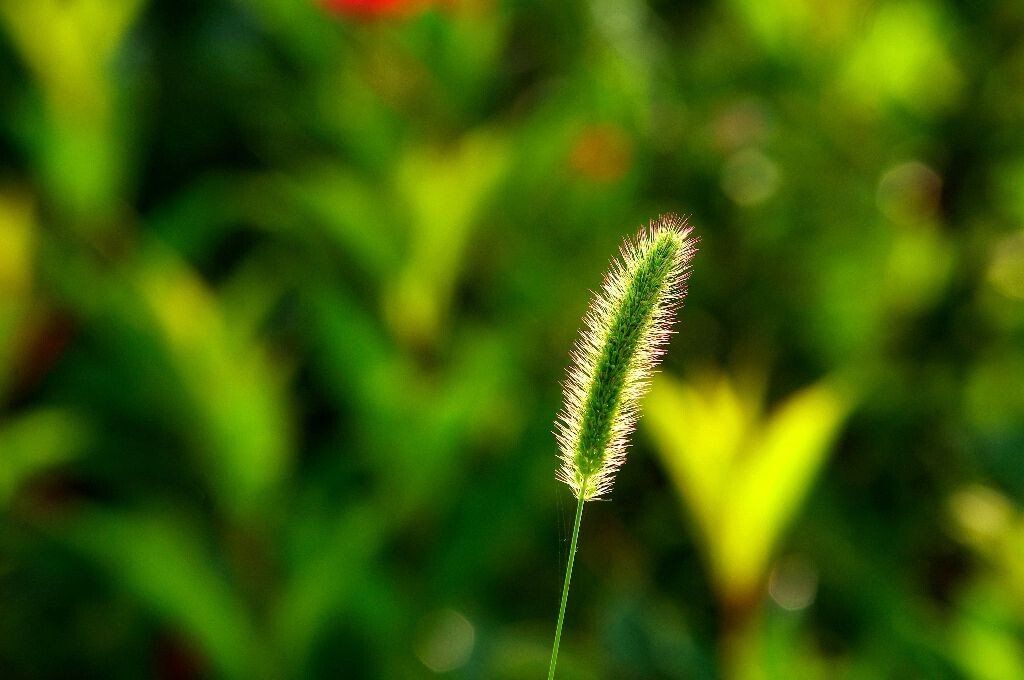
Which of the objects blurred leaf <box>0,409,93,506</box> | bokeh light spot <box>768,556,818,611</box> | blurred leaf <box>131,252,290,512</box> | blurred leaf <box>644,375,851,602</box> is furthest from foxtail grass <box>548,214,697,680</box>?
blurred leaf <box>0,409,93,506</box>

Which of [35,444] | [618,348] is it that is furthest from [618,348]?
[35,444]

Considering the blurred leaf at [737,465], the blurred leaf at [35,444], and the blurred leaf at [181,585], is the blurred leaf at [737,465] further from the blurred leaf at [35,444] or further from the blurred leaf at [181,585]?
the blurred leaf at [35,444]

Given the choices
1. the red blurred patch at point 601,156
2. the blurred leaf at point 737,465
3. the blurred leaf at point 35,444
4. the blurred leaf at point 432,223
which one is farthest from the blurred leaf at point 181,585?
the red blurred patch at point 601,156

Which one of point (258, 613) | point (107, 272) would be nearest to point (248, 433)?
point (258, 613)

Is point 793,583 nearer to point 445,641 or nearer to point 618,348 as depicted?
point 445,641

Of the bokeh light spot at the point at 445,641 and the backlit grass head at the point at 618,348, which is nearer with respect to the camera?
the backlit grass head at the point at 618,348

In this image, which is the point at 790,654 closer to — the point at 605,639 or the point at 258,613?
the point at 605,639

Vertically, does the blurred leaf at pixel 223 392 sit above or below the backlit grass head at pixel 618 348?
below

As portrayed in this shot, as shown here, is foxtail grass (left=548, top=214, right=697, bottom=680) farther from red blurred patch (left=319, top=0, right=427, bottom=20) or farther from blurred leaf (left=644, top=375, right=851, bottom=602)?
red blurred patch (left=319, top=0, right=427, bottom=20)
